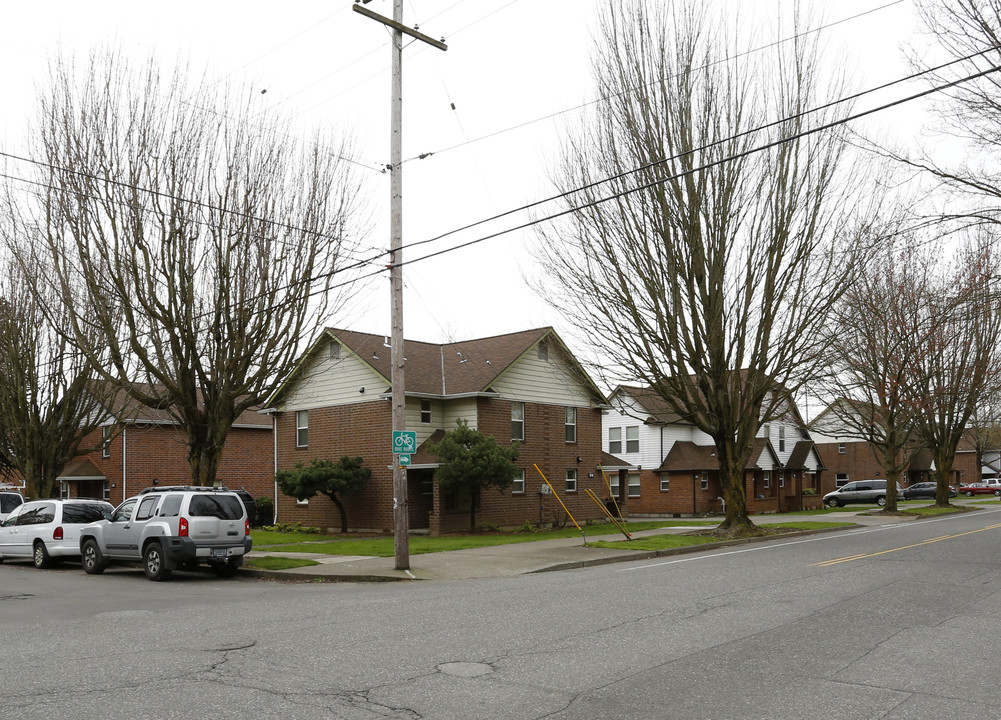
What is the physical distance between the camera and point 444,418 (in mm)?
31484

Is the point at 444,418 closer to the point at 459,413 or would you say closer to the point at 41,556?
the point at 459,413

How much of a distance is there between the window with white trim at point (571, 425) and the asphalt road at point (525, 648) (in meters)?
18.8

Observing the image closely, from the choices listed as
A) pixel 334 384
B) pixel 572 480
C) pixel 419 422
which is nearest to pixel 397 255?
pixel 419 422

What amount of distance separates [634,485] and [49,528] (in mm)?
30997

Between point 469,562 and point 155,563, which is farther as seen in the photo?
point 469,562

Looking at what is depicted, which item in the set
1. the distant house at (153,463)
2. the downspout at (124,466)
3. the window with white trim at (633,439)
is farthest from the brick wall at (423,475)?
the window with white trim at (633,439)

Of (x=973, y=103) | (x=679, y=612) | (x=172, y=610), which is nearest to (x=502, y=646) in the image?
(x=679, y=612)

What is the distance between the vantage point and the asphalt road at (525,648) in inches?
269

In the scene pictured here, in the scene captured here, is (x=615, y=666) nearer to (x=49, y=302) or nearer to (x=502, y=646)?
(x=502, y=646)

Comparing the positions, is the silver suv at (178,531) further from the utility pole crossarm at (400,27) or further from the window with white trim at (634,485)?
the window with white trim at (634,485)

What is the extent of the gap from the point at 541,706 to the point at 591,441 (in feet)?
94.9

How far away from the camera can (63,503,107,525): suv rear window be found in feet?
70.0

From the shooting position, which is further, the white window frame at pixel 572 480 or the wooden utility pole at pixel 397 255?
the white window frame at pixel 572 480

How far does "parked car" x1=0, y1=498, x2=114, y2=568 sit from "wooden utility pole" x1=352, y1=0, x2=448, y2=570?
849 cm
